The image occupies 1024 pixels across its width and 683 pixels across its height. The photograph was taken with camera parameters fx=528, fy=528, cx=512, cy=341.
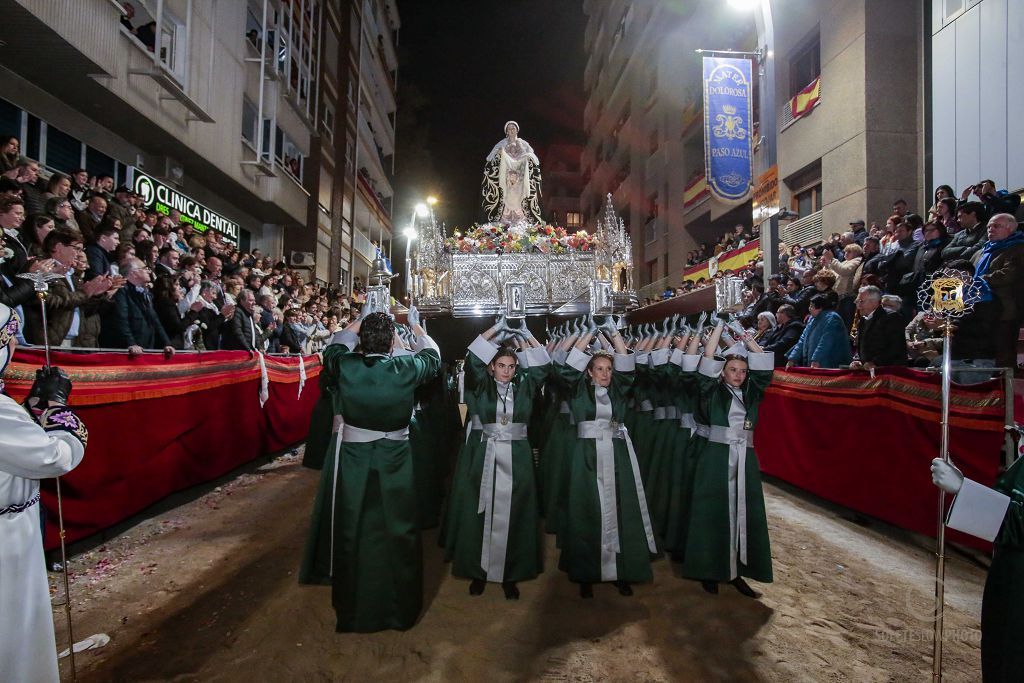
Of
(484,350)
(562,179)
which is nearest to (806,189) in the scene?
(484,350)

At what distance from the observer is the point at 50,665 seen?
6.93ft

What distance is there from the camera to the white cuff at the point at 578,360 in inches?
154

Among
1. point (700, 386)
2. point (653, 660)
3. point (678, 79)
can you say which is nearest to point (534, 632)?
point (653, 660)

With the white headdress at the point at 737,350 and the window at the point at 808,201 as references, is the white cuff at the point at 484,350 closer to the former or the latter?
the white headdress at the point at 737,350

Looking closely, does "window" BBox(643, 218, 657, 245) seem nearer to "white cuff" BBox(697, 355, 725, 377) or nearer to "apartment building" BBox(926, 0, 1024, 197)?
"apartment building" BBox(926, 0, 1024, 197)

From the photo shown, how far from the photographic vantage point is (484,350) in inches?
153

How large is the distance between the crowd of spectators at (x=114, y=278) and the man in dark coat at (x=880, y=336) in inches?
277

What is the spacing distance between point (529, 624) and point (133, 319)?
4.97 meters

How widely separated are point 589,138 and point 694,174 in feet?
75.8

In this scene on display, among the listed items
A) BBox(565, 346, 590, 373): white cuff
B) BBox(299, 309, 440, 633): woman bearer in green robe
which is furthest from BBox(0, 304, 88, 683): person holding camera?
BBox(565, 346, 590, 373): white cuff

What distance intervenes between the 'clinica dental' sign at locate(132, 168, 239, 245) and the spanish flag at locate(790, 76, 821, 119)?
15361 millimetres

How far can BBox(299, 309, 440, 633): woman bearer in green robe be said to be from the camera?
3.17 metres

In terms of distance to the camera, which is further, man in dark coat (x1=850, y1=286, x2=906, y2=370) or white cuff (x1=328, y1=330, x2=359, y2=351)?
man in dark coat (x1=850, y1=286, x2=906, y2=370)

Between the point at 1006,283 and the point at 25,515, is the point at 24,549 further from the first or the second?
the point at 1006,283
